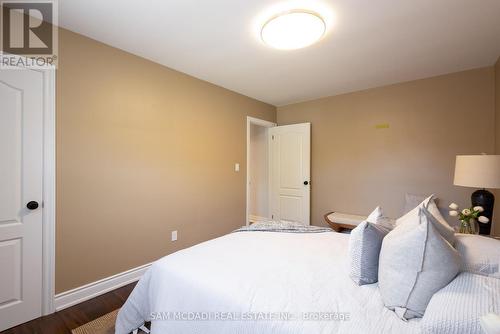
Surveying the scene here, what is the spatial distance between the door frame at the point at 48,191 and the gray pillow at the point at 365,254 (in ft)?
7.78

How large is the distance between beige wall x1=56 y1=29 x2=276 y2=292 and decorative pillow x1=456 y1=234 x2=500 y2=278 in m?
2.70

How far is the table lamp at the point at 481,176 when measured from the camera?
72.6 inches

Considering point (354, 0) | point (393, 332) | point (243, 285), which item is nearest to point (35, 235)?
point (243, 285)

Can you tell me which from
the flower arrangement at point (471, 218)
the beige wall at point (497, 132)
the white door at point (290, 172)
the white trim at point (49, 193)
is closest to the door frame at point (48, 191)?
the white trim at point (49, 193)

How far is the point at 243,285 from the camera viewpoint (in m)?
1.21

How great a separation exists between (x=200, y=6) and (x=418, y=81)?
306 cm

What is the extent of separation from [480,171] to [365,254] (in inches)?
57.9

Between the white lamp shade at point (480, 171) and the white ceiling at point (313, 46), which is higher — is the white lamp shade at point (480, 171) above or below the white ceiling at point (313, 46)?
below

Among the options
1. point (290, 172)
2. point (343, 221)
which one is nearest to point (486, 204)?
point (343, 221)

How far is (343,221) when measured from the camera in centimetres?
347

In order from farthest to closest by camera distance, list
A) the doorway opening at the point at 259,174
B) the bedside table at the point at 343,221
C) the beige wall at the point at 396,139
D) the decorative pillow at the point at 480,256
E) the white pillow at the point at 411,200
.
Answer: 1. the doorway opening at the point at 259,174
2. the bedside table at the point at 343,221
3. the white pillow at the point at 411,200
4. the beige wall at the point at 396,139
5. the decorative pillow at the point at 480,256

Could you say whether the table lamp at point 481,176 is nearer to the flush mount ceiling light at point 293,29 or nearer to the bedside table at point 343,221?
the bedside table at point 343,221

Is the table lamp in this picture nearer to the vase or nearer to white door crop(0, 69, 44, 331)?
the vase

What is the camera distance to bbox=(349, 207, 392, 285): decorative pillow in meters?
1.24
